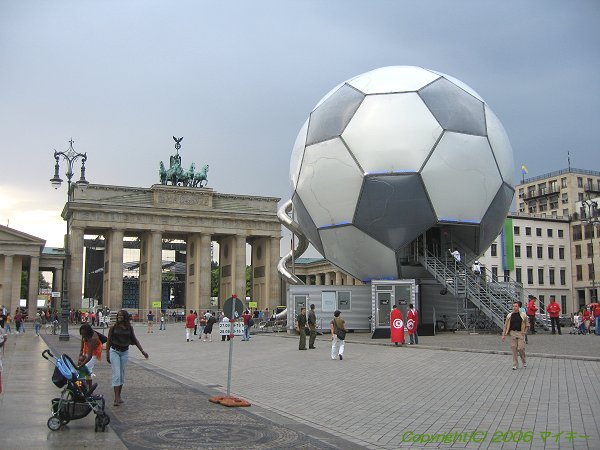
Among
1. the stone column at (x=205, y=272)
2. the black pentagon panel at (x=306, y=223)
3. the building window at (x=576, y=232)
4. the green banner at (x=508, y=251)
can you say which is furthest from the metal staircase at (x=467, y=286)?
the building window at (x=576, y=232)

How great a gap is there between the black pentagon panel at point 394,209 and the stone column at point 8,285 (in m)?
59.7

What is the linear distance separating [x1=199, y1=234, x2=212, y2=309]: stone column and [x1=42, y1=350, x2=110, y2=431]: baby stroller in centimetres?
7444

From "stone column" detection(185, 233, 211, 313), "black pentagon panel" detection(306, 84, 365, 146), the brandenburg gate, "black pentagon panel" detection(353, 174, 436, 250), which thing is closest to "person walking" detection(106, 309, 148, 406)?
"black pentagon panel" detection(353, 174, 436, 250)

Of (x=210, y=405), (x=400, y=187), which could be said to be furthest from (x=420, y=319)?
(x=210, y=405)

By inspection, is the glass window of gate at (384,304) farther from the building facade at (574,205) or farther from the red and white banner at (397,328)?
the building facade at (574,205)

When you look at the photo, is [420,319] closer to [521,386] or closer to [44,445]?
[521,386]

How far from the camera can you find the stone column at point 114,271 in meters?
77.3

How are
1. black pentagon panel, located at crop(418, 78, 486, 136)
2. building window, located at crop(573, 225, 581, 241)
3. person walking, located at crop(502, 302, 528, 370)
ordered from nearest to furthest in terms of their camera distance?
person walking, located at crop(502, 302, 528, 370)
black pentagon panel, located at crop(418, 78, 486, 136)
building window, located at crop(573, 225, 581, 241)

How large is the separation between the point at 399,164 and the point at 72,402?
55.3 feet

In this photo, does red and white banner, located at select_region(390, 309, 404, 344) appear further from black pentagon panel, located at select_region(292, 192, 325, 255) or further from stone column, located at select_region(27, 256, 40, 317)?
stone column, located at select_region(27, 256, 40, 317)

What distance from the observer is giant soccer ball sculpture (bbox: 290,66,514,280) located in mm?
23562

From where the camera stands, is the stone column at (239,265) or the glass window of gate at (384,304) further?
the stone column at (239,265)

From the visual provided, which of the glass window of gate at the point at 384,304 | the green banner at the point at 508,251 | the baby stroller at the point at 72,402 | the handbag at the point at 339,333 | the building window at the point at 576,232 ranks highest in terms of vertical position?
the building window at the point at 576,232

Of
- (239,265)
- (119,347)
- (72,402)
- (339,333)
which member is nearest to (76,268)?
(239,265)
